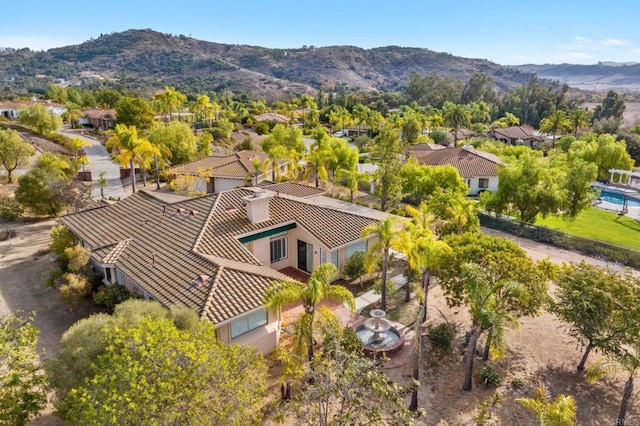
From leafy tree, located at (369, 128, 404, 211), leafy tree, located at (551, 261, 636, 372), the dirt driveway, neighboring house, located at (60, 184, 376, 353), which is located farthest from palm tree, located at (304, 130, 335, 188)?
leafy tree, located at (551, 261, 636, 372)

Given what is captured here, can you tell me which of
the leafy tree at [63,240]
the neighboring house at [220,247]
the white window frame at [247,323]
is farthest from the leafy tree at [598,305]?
the leafy tree at [63,240]

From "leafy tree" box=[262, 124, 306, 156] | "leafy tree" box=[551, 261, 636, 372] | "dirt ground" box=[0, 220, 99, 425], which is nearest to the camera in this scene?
"leafy tree" box=[551, 261, 636, 372]

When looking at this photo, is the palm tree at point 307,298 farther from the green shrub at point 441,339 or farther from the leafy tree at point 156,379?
the green shrub at point 441,339

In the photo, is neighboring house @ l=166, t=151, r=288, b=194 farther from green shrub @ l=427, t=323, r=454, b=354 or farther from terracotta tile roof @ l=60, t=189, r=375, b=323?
green shrub @ l=427, t=323, r=454, b=354

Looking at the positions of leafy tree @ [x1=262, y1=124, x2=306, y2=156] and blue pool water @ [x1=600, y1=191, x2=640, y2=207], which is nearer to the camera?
blue pool water @ [x1=600, y1=191, x2=640, y2=207]

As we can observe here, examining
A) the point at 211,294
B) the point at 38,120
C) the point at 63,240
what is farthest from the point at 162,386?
the point at 38,120

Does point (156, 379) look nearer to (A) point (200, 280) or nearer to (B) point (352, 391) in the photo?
(B) point (352, 391)

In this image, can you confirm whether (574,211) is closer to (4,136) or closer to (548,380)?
(548,380)
